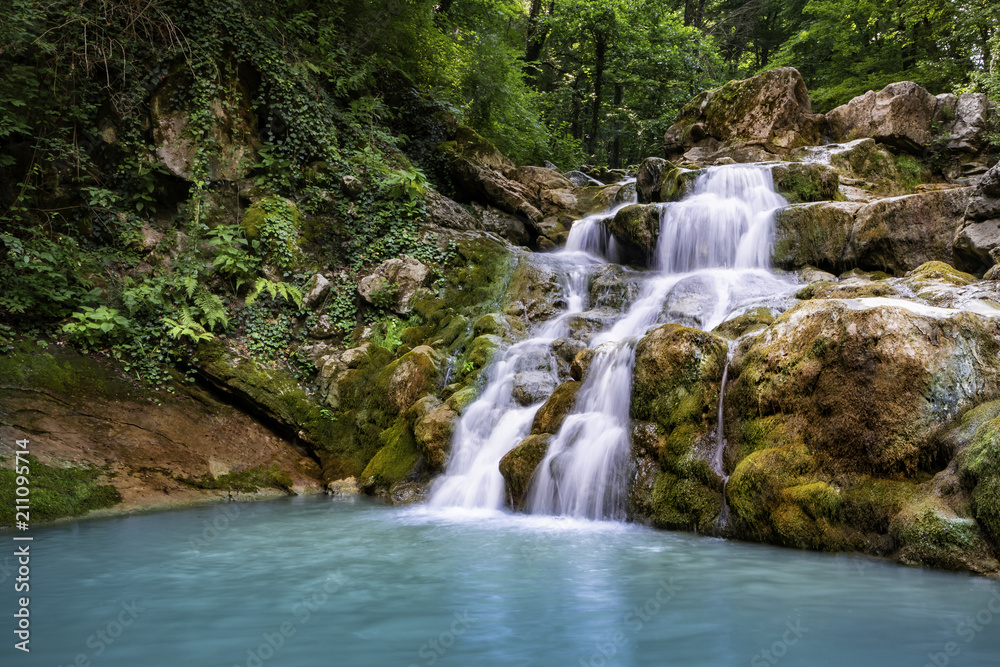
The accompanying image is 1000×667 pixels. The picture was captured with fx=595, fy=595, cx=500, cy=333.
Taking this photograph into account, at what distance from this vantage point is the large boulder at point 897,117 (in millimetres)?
13711

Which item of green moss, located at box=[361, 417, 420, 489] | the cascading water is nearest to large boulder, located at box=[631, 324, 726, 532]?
the cascading water

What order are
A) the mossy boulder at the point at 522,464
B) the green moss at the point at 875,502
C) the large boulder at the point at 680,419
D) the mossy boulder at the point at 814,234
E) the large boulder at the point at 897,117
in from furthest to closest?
the large boulder at the point at 897,117, the mossy boulder at the point at 814,234, the mossy boulder at the point at 522,464, the large boulder at the point at 680,419, the green moss at the point at 875,502

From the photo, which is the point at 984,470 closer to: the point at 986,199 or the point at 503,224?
the point at 986,199

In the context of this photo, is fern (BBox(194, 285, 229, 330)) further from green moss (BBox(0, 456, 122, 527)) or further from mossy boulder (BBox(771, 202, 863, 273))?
mossy boulder (BBox(771, 202, 863, 273))

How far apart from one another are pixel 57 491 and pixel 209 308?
3.30m

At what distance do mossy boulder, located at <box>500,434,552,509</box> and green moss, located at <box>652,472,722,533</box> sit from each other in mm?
1436

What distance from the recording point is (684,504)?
230 inches

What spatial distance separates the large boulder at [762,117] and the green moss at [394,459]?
11732 millimetres

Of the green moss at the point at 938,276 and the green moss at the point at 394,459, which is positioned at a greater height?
the green moss at the point at 938,276

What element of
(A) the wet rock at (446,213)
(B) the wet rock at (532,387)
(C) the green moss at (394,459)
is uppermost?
(A) the wet rock at (446,213)

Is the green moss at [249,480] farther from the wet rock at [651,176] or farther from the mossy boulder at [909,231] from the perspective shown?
the wet rock at [651,176]

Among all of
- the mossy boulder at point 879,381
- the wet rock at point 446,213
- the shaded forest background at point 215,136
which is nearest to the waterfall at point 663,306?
the mossy boulder at point 879,381

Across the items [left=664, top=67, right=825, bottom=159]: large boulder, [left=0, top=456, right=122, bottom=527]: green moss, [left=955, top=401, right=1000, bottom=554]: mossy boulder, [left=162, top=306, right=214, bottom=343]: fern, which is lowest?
[left=0, top=456, right=122, bottom=527]: green moss

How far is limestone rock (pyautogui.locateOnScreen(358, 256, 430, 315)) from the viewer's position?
422 inches
